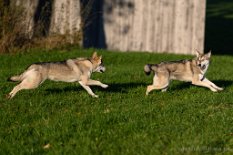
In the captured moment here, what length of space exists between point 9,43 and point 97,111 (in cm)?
962

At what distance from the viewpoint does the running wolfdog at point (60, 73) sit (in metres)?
11.5

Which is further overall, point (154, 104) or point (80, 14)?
point (80, 14)

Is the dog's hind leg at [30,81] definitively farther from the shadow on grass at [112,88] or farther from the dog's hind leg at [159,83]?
the dog's hind leg at [159,83]

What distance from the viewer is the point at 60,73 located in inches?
469

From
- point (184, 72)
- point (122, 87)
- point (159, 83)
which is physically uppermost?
point (184, 72)

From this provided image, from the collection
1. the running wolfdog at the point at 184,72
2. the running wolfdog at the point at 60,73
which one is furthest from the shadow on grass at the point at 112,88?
the running wolfdog at the point at 184,72

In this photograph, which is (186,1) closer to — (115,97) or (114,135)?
(115,97)

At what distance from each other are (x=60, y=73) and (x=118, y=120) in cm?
274

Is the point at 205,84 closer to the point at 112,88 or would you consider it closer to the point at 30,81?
the point at 112,88

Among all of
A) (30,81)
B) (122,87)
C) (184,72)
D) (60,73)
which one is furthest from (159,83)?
(30,81)

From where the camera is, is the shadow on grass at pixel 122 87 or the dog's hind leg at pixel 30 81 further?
the shadow on grass at pixel 122 87

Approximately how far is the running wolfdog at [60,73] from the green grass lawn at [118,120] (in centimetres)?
26

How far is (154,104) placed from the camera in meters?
11.0

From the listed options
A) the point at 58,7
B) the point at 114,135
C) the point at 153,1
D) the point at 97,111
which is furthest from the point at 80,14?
the point at 114,135
